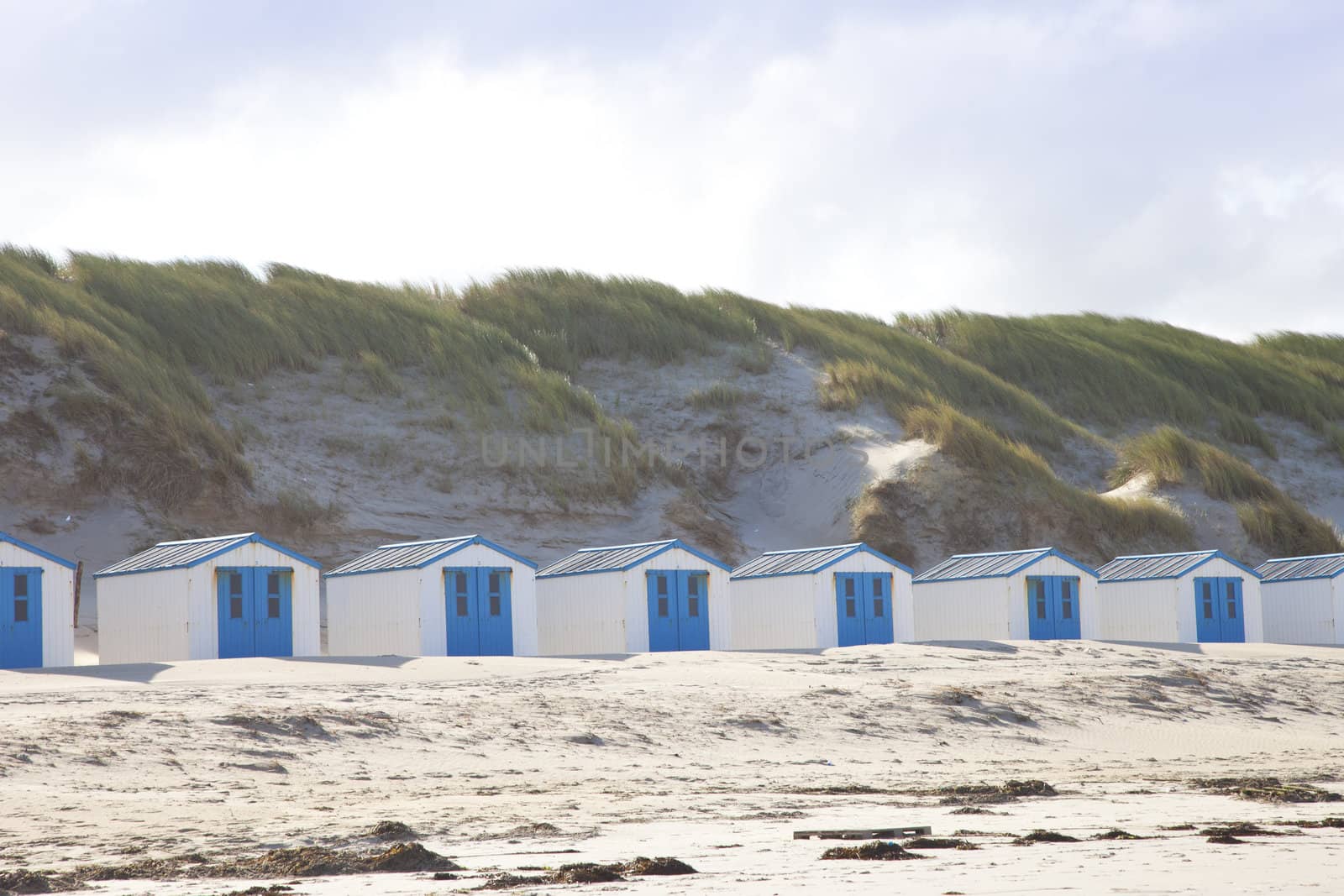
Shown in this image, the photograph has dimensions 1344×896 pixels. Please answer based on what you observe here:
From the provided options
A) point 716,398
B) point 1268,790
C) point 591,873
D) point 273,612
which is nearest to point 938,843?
point 591,873

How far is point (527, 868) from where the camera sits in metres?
10.6

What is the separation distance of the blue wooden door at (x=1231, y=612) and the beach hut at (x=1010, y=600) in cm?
297

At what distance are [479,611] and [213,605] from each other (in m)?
4.50

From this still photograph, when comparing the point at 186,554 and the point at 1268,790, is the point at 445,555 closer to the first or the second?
the point at 186,554

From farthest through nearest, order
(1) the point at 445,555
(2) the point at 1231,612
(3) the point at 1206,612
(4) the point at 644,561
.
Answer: (2) the point at 1231,612 < (3) the point at 1206,612 < (4) the point at 644,561 < (1) the point at 445,555

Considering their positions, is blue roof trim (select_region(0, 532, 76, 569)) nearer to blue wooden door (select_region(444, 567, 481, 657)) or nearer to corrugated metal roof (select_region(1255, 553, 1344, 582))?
blue wooden door (select_region(444, 567, 481, 657))

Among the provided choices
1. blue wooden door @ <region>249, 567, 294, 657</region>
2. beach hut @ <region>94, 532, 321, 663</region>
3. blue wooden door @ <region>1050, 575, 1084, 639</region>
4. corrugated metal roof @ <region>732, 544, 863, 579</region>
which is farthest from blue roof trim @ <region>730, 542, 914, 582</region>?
blue wooden door @ <region>249, 567, 294, 657</region>

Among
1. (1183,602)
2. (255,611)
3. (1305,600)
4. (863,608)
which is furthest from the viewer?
(1305,600)

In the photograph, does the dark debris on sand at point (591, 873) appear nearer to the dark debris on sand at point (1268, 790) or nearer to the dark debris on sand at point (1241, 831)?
the dark debris on sand at point (1241, 831)

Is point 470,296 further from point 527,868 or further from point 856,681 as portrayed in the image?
point 527,868

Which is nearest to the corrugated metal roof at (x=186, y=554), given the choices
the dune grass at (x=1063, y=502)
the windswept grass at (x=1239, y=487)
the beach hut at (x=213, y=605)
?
the beach hut at (x=213, y=605)

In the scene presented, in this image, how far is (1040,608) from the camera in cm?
3341

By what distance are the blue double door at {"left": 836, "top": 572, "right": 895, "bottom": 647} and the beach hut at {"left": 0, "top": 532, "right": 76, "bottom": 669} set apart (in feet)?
46.4

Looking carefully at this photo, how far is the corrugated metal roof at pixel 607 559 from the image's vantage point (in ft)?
97.7
